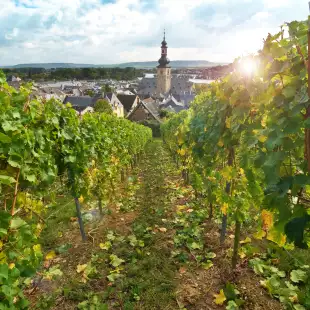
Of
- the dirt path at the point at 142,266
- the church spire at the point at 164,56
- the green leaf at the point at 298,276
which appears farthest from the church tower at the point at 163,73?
the green leaf at the point at 298,276

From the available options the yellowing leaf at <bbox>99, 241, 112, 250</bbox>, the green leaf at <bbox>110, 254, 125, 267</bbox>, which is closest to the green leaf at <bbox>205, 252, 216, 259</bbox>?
the green leaf at <bbox>110, 254, 125, 267</bbox>

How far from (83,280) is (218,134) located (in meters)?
2.82

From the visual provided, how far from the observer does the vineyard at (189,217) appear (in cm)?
182

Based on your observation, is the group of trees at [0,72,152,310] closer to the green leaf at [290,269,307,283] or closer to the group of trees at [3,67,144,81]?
the green leaf at [290,269,307,283]

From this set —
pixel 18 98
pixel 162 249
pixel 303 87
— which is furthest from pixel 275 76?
pixel 162 249

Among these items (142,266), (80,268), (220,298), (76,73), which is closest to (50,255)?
(80,268)

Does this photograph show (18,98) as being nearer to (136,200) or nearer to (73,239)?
(73,239)

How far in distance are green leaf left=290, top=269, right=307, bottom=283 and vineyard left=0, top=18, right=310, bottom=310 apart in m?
0.03

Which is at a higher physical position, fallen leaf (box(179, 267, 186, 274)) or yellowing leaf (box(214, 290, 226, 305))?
yellowing leaf (box(214, 290, 226, 305))

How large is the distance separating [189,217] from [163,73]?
84224 mm

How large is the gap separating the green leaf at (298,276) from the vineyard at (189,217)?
31 mm

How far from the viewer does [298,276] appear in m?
3.38

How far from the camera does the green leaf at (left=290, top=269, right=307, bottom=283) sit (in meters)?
3.32

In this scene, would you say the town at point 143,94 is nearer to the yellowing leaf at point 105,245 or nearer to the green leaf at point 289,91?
the yellowing leaf at point 105,245
